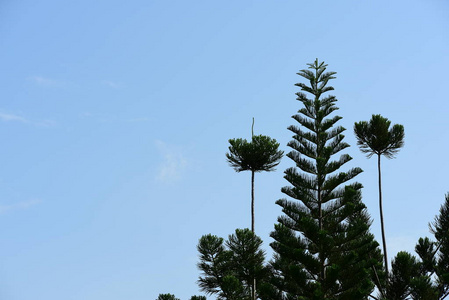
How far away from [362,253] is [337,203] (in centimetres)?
142

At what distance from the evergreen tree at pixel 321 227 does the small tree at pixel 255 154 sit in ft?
2.19

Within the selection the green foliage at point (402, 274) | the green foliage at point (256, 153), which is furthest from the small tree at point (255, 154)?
the green foliage at point (402, 274)

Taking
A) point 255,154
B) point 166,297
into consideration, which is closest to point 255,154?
point 255,154

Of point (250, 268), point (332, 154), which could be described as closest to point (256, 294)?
point (250, 268)

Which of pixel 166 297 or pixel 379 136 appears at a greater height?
pixel 379 136

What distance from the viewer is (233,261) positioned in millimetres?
18297

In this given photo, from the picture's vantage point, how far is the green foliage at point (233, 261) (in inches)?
717

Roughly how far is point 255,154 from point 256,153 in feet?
0.13

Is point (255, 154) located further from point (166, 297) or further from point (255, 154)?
point (166, 297)

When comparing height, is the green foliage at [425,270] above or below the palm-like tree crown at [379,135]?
below

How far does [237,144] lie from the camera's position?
2025 centimetres

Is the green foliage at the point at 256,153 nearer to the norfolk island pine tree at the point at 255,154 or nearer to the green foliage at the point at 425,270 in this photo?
the norfolk island pine tree at the point at 255,154

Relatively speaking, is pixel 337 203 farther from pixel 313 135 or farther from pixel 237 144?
pixel 237 144

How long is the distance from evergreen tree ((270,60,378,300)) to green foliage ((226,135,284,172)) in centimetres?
66
